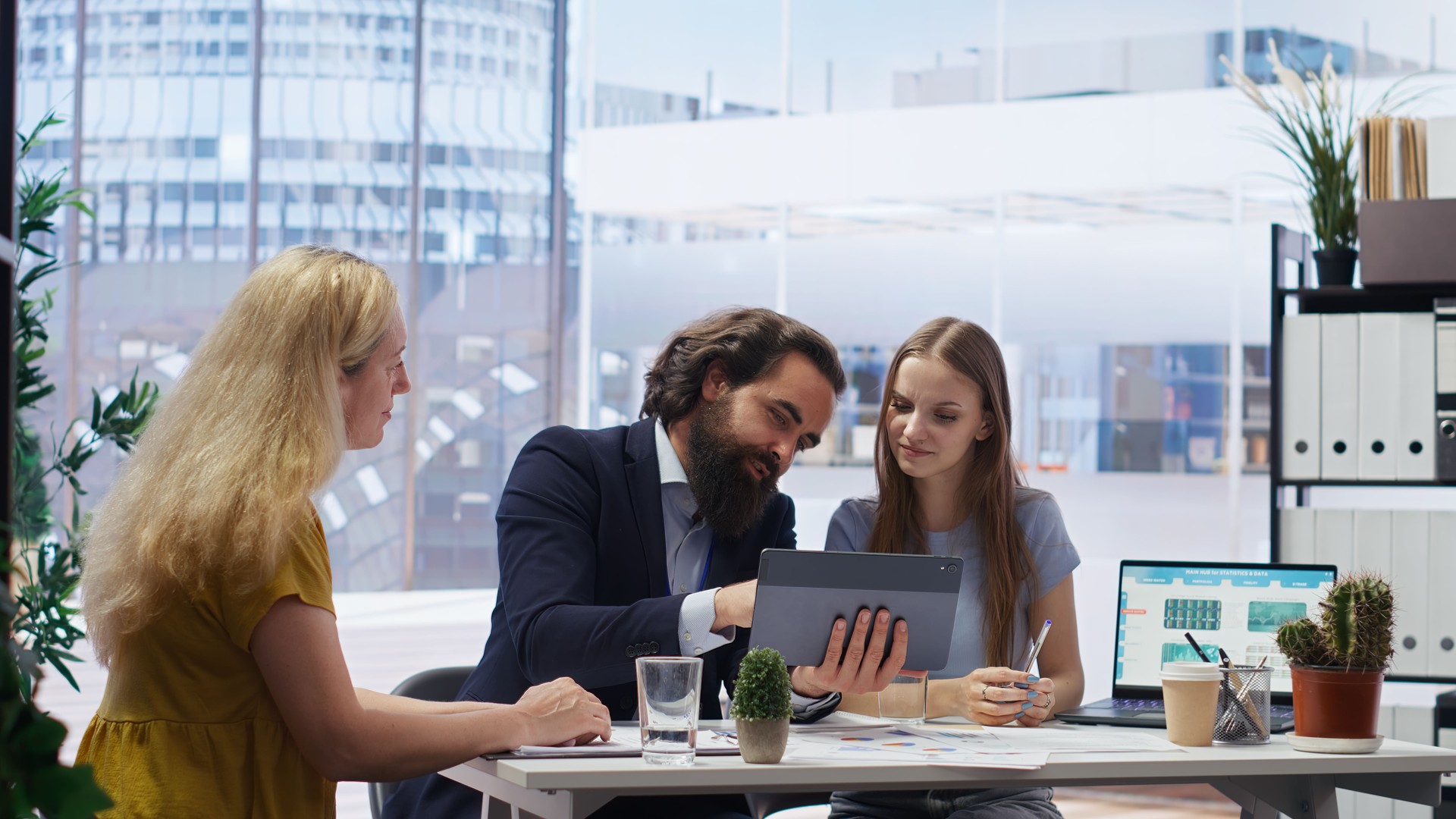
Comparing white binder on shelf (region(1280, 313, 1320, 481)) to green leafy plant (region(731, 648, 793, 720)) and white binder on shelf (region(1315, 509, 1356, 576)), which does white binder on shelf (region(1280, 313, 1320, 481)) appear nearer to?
white binder on shelf (region(1315, 509, 1356, 576))

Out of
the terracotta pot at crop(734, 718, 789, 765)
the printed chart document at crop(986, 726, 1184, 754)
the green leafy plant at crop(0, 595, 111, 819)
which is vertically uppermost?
the green leafy plant at crop(0, 595, 111, 819)

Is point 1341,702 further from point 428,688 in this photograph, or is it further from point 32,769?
point 32,769

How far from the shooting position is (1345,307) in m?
3.48

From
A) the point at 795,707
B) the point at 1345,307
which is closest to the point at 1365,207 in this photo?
the point at 1345,307

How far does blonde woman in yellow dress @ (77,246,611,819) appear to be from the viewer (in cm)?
148

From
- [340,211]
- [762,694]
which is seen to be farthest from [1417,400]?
[340,211]

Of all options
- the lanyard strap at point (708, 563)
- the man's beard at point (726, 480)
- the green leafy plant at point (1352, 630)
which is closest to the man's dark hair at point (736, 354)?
the man's beard at point (726, 480)

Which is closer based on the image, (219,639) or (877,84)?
(219,639)

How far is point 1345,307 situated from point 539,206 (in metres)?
7.67

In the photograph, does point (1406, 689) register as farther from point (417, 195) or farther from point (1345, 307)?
point (417, 195)

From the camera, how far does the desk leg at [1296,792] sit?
1.87 metres

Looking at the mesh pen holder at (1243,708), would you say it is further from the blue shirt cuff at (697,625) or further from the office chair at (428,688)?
the office chair at (428,688)

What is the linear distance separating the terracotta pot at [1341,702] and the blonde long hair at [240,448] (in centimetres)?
133

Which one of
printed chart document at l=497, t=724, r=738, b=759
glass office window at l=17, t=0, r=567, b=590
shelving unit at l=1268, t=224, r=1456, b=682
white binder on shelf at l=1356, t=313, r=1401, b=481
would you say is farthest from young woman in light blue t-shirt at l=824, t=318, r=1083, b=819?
glass office window at l=17, t=0, r=567, b=590
